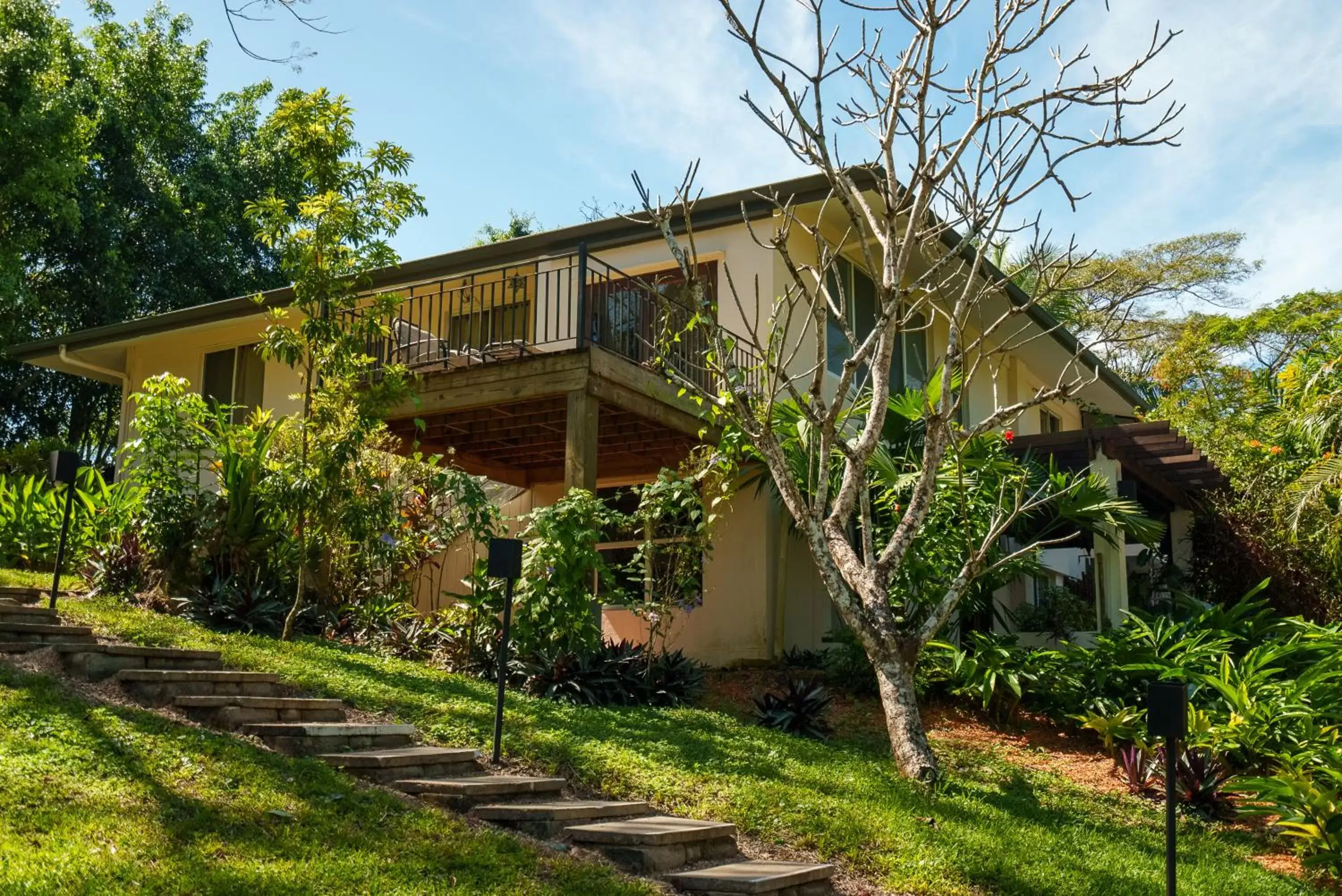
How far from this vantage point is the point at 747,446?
10.0m

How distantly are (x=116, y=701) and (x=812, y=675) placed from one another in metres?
7.16

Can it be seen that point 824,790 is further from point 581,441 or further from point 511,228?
point 511,228

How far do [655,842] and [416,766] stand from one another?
165cm

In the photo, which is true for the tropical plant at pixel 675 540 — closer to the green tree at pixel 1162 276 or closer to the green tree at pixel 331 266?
the green tree at pixel 331 266

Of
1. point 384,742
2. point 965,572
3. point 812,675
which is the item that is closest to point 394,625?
point 384,742

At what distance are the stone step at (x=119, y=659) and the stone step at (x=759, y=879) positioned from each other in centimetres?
400

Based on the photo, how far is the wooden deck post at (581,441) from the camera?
1081 cm


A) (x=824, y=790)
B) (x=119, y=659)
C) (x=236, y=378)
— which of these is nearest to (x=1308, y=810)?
(x=824, y=790)

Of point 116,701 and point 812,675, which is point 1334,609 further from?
point 116,701

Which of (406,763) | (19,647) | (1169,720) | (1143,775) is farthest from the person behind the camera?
(1143,775)

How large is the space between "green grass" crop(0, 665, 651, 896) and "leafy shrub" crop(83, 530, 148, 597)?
13.6 ft

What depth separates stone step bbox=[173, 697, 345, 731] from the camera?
7.16m

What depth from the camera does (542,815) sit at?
6332 millimetres

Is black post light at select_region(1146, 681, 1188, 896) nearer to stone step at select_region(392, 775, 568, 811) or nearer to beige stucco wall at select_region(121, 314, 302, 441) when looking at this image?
stone step at select_region(392, 775, 568, 811)
